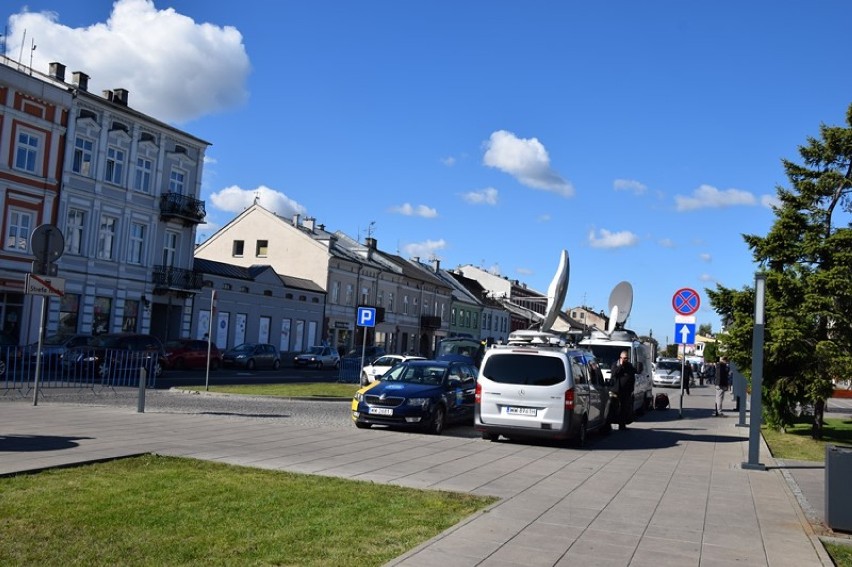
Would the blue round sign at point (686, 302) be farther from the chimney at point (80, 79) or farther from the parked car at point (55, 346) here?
the chimney at point (80, 79)

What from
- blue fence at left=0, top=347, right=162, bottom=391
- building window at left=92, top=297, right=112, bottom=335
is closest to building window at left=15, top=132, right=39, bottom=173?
building window at left=92, top=297, right=112, bottom=335

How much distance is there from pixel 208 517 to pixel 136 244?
3884cm

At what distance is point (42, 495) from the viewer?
7531 millimetres

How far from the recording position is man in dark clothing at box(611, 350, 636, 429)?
62.4 ft

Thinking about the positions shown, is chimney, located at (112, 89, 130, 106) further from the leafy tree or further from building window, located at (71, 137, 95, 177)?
the leafy tree

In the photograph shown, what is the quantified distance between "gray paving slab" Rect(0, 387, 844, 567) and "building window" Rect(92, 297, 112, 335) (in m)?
24.1

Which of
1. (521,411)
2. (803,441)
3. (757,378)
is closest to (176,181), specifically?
(521,411)

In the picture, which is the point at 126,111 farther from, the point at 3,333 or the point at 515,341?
the point at 515,341

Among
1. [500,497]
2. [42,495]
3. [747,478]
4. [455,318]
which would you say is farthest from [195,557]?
[455,318]

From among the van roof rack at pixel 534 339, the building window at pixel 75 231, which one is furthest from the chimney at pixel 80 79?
the van roof rack at pixel 534 339

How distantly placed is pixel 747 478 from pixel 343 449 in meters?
5.95

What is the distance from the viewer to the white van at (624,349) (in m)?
23.2

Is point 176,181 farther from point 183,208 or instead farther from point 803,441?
point 803,441

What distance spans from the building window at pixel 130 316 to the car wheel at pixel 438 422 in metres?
29.8
